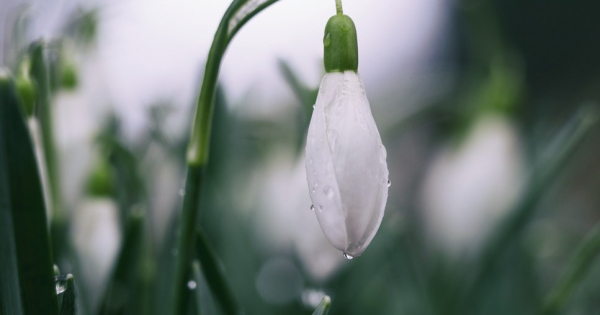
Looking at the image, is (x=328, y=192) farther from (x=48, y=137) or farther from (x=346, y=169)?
(x=48, y=137)

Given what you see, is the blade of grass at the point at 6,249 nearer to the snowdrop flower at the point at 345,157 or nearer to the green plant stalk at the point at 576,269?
the snowdrop flower at the point at 345,157

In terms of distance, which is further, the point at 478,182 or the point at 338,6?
the point at 478,182

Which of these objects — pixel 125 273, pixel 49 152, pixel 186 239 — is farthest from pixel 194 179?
pixel 49 152

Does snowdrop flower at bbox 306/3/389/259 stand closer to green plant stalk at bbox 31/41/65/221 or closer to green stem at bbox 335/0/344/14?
green stem at bbox 335/0/344/14

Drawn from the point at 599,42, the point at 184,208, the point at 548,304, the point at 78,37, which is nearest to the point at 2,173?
the point at 184,208

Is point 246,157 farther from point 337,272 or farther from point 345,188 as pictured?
point 345,188

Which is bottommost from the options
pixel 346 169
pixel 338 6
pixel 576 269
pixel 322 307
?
pixel 576 269
